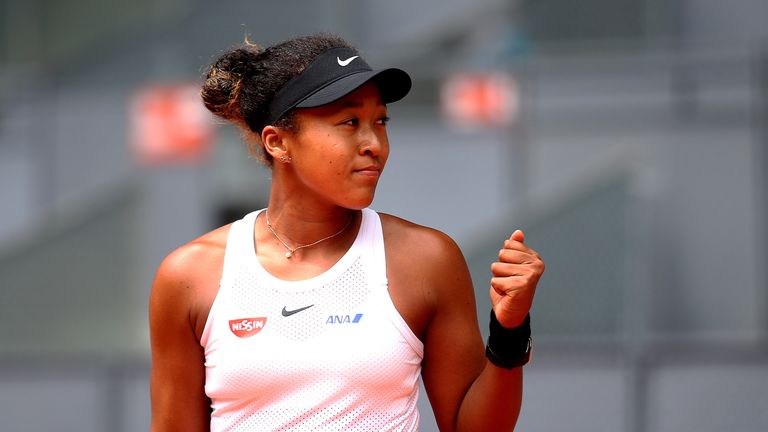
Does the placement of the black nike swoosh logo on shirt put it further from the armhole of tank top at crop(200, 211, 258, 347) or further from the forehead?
the forehead

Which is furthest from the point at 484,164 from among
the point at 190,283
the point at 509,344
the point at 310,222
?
the point at 509,344

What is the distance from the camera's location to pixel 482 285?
20.1ft

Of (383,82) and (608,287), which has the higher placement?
(383,82)

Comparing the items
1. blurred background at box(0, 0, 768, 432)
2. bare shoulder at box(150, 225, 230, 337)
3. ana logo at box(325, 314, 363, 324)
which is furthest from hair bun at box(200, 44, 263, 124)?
blurred background at box(0, 0, 768, 432)

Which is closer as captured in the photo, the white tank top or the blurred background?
the white tank top

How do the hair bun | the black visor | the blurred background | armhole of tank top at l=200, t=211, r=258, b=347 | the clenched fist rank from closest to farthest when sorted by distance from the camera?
1. the clenched fist
2. the black visor
3. armhole of tank top at l=200, t=211, r=258, b=347
4. the hair bun
5. the blurred background

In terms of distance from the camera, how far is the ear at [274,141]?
9.59ft

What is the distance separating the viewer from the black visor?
2.78 meters

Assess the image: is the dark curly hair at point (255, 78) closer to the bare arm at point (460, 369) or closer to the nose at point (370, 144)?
the nose at point (370, 144)

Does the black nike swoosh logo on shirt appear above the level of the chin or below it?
below

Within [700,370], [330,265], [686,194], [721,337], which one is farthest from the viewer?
[686,194]

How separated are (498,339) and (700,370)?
2.88 metres

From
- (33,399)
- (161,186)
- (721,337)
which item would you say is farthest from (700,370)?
(161,186)

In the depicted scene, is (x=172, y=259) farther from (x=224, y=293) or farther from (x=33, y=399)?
(x=33, y=399)
